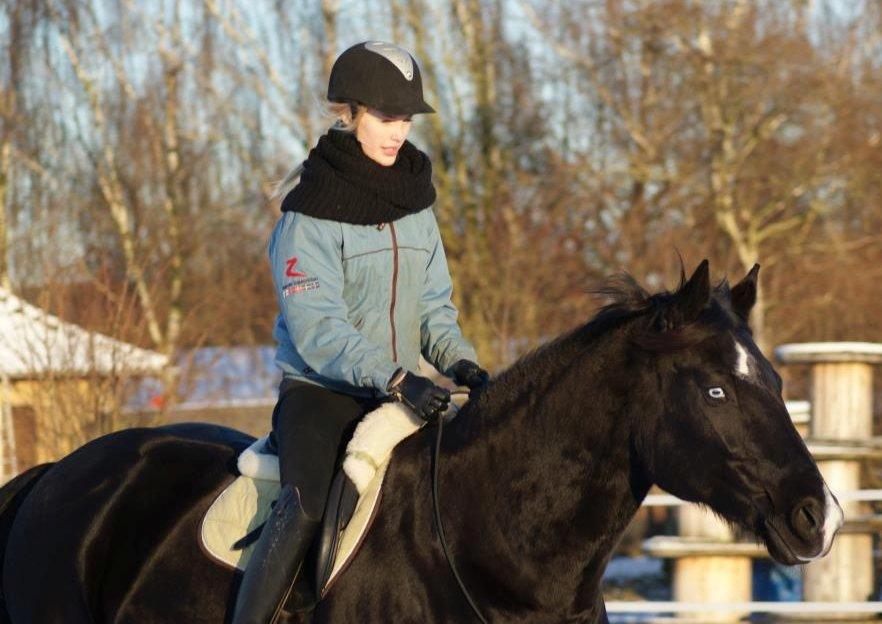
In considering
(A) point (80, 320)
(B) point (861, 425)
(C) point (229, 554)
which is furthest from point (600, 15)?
(C) point (229, 554)

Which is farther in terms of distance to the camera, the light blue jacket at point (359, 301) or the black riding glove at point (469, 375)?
the black riding glove at point (469, 375)

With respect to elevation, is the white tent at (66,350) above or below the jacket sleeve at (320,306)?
below

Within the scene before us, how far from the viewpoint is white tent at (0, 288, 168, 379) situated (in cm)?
1009

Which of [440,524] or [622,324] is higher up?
[622,324]

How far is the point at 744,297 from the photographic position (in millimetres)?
3518

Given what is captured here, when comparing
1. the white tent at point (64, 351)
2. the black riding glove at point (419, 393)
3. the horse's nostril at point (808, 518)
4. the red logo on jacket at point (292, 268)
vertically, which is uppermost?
the red logo on jacket at point (292, 268)

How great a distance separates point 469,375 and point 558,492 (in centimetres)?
55

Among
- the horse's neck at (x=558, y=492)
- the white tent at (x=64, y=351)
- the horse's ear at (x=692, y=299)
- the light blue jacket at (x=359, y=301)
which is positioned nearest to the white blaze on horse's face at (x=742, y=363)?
the horse's ear at (x=692, y=299)

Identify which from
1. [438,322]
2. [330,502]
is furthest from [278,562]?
[438,322]

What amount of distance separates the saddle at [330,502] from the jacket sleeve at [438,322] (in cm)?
32

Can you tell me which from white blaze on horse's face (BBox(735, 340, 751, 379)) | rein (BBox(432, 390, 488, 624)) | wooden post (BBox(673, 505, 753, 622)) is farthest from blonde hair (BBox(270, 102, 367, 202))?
wooden post (BBox(673, 505, 753, 622))

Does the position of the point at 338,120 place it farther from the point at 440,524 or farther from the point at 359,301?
the point at 440,524

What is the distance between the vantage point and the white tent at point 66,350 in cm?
1009

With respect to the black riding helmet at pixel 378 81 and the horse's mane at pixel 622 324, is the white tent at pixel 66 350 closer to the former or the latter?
the black riding helmet at pixel 378 81
